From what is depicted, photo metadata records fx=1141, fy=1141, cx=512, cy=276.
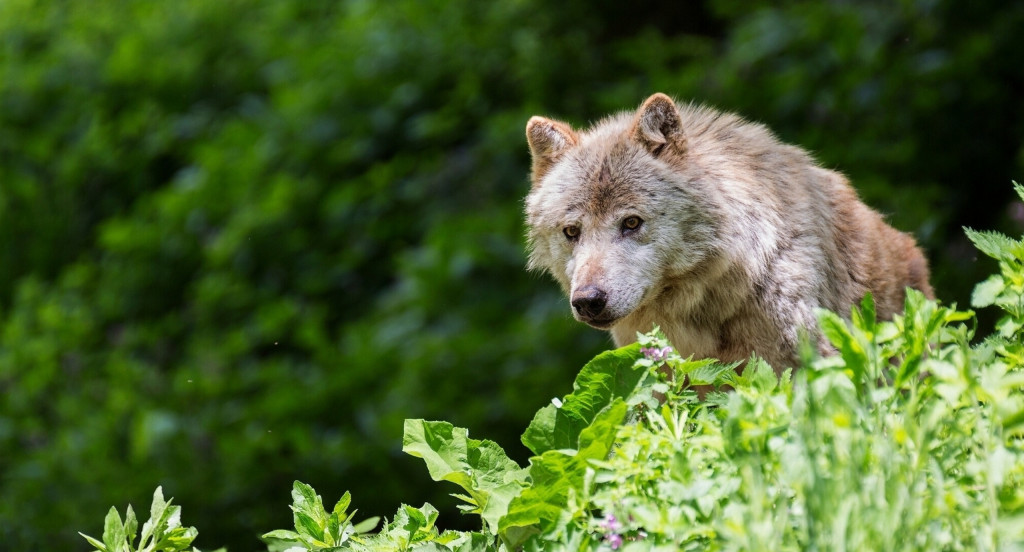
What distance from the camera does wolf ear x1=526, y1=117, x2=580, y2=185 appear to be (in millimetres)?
4246

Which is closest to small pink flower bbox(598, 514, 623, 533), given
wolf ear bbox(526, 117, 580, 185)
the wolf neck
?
the wolf neck

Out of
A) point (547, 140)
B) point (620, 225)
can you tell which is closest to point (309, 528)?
point (620, 225)

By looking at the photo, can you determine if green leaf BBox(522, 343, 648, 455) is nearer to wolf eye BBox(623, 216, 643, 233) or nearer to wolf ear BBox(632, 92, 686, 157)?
wolf eye BBox(623, 216, 643, 233)

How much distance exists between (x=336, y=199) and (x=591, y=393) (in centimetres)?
608

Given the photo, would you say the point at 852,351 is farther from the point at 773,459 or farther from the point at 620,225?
the point at 620,225

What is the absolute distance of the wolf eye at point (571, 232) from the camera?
405 cm

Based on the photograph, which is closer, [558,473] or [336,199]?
[558,473]

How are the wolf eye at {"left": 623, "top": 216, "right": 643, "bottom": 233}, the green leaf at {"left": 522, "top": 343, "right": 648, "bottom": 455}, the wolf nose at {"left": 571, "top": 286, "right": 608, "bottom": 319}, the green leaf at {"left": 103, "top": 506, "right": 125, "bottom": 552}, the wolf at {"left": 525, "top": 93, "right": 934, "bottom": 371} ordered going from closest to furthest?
the green leaf at {"left": 522, "top": 343, "right": 648, "bottom": 455} → the green leaf at {"left": 103, "top": 506, "right": 125, "bottom": 552} → the wolf nose at {"left": 571, "top": 286, "right": 608, "bottom": 319} → the wolf at {"left": 525, "top": 93, "right": 934, "bottom": 371} → the wolf eye at {"left": 623, "top": 216, "right": 643, "bottom": 233}

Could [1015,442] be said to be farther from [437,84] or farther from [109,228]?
[109,228]

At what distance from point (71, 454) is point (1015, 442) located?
6.51 m

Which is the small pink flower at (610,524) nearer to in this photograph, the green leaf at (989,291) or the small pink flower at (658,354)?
the small pink flower at (658,354)

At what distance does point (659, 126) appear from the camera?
13.3ft

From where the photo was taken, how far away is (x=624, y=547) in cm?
215

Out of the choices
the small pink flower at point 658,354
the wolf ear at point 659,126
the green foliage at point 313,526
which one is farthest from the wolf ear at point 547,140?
the green foliage at point 313,526
